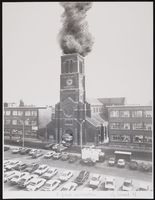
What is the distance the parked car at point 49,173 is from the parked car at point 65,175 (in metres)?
0.24

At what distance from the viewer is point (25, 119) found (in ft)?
26.5

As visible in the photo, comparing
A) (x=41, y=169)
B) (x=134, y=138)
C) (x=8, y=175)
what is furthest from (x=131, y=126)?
(x=8, y=175)

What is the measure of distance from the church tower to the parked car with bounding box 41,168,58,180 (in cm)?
98

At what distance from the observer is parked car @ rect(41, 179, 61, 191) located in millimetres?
7108

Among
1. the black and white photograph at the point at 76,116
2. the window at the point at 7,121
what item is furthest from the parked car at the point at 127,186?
the window at the point at 7,121

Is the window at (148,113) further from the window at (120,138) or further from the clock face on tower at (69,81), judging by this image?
the clock face on tower at (69,81)

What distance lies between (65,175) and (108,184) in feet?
4.58

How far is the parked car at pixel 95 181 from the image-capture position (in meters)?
7.02

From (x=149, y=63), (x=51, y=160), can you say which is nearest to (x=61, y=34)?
(x=149, y=63)

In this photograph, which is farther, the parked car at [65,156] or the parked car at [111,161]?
the parked car at [65,156]

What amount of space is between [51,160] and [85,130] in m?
1.56

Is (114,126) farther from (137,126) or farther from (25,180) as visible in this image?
(25,180)

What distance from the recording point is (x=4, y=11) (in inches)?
308

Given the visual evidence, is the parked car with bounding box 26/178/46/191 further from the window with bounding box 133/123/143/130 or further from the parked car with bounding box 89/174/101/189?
the window with bounding box 133/123/143/130
